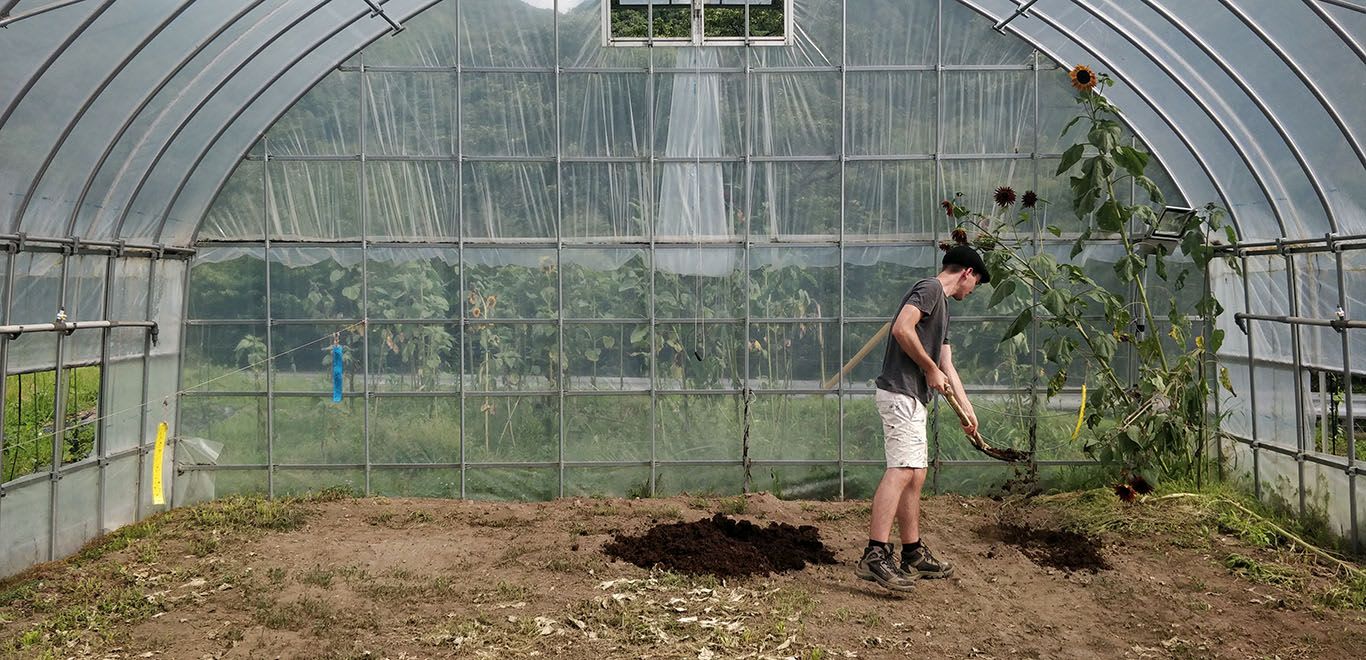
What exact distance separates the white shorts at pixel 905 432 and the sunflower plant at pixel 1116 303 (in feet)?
8.47

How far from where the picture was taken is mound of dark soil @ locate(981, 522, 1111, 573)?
6726 millimetres

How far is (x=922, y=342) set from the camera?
6.07m

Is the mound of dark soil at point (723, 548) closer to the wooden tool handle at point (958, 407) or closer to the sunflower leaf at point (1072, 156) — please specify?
the wooden tool handle at point (958, 407)

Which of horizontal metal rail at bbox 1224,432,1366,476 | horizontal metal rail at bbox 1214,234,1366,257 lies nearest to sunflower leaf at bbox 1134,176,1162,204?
horizontal metal rail at bbox 1214,234,1366,257

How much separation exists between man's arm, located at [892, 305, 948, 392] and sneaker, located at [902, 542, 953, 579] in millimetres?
1047

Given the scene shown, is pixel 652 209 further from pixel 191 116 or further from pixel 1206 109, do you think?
pixel 1206 109

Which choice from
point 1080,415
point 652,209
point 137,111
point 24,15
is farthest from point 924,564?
point 137,111

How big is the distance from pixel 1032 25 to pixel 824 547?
194 inches

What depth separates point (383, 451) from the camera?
934 cm

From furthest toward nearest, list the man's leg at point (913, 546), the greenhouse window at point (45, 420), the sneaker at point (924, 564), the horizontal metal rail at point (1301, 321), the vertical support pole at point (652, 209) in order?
the vertical support pole at point (652, 209), the greenhouse window at point (45, 420), the horizontal metal rail at point (1301, 321), the sneaker at point (924, 564), the man's leg at point (913, 546)

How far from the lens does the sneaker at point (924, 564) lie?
629cm

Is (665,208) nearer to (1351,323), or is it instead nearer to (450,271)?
(450,271)

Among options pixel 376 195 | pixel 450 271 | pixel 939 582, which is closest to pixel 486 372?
pixel 450 271

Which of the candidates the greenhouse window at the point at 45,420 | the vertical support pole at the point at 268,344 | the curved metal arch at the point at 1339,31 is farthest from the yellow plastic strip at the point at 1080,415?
the greenhouse window at the point at 45,420
